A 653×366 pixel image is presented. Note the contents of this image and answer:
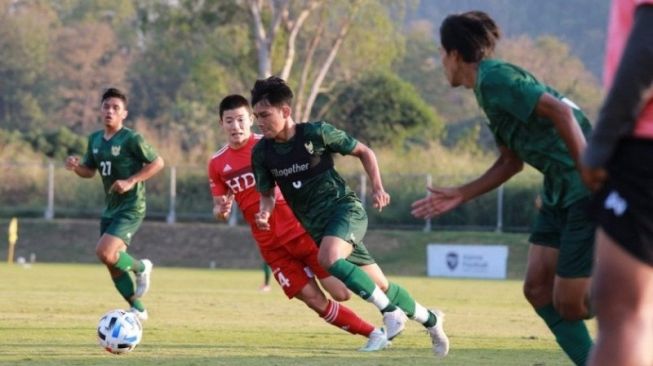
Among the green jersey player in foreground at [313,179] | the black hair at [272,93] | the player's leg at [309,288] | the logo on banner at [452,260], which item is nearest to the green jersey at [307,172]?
the green jersey player in foreground at [313,179]

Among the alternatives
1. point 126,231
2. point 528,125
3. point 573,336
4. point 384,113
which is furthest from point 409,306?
point 384,113

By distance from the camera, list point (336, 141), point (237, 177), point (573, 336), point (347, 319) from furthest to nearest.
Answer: point (237, 177) → point (347, 319) → point (336, 141) → point (573, 336)

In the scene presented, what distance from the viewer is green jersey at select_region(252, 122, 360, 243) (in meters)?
10.5

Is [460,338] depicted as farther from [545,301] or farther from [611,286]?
[611,286]

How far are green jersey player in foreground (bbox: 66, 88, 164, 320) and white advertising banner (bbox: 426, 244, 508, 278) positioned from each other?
2106 centimetres

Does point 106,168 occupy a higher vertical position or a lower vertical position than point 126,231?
higher

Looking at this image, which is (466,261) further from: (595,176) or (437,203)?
(595,176)

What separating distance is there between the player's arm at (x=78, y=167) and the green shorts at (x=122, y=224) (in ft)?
1.66

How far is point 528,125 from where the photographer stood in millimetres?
7125

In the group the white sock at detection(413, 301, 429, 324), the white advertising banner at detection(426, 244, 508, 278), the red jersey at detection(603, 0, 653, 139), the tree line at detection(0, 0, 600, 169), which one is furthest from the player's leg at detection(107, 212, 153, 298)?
the tree line at detection(0, 0, 600, 169)

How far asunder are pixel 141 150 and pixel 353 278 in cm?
449

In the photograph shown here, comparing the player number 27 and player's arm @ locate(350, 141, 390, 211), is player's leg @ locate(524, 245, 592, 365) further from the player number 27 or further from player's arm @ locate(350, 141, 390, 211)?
the player number 27

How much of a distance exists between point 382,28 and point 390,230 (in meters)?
13.3

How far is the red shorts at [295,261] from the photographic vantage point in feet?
36.6
